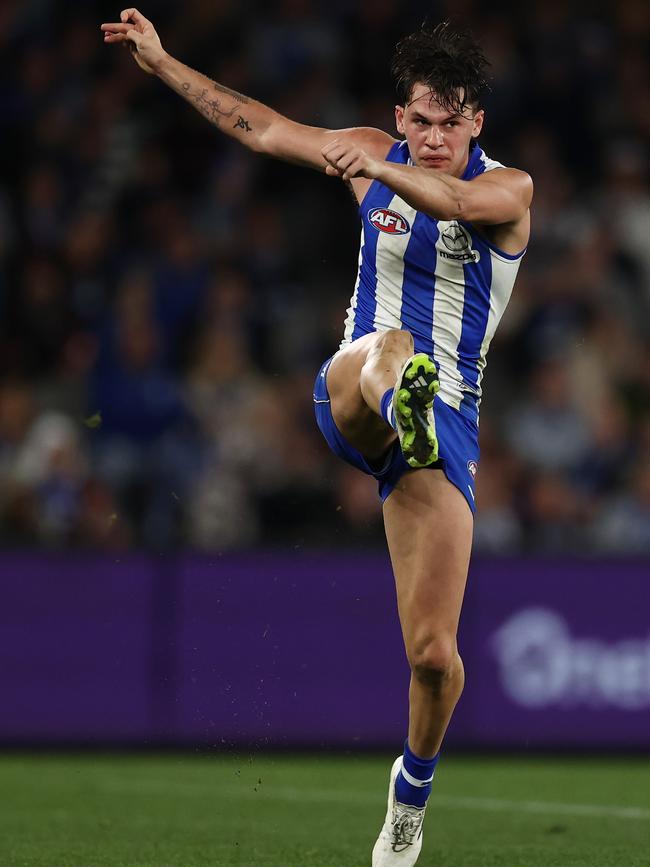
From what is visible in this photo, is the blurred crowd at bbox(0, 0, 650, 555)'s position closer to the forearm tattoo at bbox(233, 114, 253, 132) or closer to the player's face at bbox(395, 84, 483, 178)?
the forearm tattoo at bbox(233, 114, 253, 132)

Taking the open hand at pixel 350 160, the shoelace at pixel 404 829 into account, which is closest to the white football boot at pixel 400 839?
the shoelace at pixel 404 829

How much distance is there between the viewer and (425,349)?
5832 millimetres

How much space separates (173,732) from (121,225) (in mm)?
4114

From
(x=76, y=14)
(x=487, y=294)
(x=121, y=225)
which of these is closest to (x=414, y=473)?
(x=487, y=294)

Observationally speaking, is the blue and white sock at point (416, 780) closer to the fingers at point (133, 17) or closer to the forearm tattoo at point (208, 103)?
the forearm tattoo at point (208, 103)

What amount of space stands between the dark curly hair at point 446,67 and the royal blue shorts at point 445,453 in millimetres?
1009

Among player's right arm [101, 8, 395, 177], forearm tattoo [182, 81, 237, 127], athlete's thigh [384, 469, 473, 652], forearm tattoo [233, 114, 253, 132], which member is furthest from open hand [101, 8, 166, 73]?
athlete's thigh [384, 469, 473, 652]

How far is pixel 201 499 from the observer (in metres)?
10.6

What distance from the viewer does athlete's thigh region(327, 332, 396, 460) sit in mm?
5719

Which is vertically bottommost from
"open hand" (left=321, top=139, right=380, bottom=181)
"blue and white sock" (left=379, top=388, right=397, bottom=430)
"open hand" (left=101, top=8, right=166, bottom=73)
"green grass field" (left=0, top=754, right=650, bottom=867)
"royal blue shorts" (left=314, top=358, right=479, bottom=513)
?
"green grass field" (left=0, top=754, right=650, bottom=867)

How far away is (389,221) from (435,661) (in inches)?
59.9

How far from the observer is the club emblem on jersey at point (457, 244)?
18.7 ft

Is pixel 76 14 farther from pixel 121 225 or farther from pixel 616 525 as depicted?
pixel 616 525

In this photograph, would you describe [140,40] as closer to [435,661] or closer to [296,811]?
[435,661]
